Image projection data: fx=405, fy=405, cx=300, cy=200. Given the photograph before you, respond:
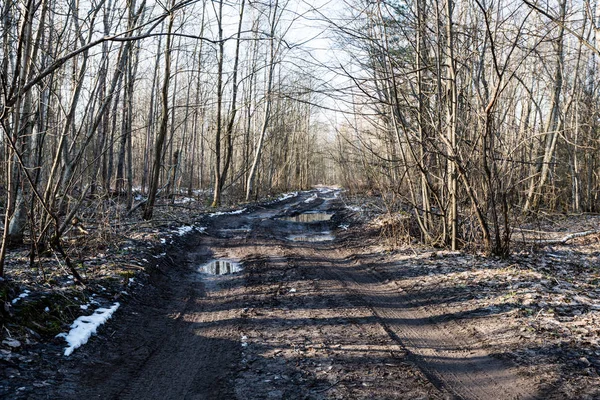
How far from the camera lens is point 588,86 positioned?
17.8 metres

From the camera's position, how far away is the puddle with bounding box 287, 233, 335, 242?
40.7 feet

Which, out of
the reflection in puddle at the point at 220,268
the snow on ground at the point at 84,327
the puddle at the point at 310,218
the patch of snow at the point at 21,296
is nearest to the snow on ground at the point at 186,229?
the reflection in puddle at the point at 220,268

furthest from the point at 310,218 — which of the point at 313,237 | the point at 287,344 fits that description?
the point at 287,344

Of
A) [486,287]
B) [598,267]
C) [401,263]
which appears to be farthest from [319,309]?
[598,267]

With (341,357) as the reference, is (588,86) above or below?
above

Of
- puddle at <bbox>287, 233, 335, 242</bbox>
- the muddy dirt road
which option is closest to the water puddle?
puddle at <bbox>287, 233, 335, 242</bbox>

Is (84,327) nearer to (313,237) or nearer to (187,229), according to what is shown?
(187,229)

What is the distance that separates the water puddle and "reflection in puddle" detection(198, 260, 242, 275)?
337 cm

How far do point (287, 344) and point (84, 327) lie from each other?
7.69ft

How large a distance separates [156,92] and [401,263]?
2023 centimetres

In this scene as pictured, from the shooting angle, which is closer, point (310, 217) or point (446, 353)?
point (446, 353)

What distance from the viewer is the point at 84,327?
15.3 feet

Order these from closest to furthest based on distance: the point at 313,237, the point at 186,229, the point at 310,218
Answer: the point at 186,229, the point at 313,237, the point at 310,218

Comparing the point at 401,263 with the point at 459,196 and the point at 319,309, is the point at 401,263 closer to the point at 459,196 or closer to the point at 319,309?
the point at 459,196
